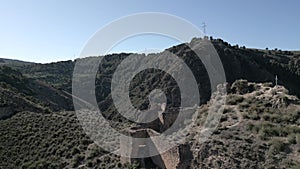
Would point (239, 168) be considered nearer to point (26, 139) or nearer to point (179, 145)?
point (179, 145)

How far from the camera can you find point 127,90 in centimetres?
6869

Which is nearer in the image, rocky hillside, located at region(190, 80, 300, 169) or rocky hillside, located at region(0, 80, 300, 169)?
rocky hillside, located at region(190, 80, 300, 169)

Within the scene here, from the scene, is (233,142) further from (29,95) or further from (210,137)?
(29,95)

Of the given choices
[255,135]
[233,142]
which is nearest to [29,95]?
[233,142]

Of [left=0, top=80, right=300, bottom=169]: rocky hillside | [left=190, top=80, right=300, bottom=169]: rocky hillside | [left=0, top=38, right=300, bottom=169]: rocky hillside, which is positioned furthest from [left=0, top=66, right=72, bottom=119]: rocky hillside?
[left=190, top=80, right=300, bottom=169]: rocky hillside

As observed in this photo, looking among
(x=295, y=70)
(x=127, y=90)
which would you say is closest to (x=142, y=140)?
(x=127, y=90)

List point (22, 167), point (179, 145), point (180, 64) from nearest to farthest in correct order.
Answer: point (179, 145) → point (22, 167) → point (180, 64)

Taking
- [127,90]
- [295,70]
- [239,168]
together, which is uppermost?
[295,70]

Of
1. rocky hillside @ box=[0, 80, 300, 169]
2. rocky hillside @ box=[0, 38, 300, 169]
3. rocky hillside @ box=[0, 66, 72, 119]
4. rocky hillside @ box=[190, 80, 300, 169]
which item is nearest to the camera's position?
rocky hillside @ box=[190, 80, 300, 169]

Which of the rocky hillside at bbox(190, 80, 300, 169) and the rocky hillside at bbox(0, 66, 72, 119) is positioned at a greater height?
the rocky hillside at bbox(0, 66, 72, 119)

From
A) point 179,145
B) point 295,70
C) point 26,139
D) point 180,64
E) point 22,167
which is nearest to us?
point 179,145

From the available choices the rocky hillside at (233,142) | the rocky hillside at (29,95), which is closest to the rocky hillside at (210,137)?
the rocky hillside at (233,142)

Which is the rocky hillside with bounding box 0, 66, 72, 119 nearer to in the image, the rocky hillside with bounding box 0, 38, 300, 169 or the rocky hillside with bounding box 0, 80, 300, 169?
the rocky hillside with bounding box 0, 38, 300, 169

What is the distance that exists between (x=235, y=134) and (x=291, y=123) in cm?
249
